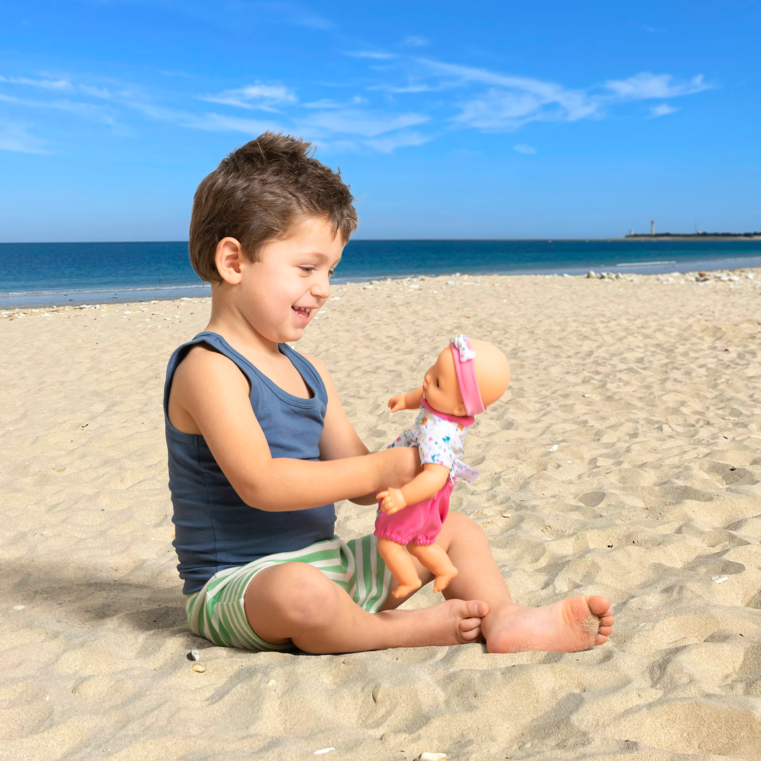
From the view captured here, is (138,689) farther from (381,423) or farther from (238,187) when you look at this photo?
(381,423)

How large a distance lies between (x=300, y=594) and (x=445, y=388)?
0.62 m

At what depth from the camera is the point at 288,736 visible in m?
1.53

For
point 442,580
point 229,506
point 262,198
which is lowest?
point 442,580

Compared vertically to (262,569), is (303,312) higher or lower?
higher

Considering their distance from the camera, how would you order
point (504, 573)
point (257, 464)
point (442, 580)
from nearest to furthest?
point (257, 464) → point (442, 580) → point (504, 573)

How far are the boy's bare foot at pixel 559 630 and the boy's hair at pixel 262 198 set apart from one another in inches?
48.3

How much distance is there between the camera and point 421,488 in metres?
1.66

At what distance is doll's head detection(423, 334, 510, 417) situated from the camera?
1.62m

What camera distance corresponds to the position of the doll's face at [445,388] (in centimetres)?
164

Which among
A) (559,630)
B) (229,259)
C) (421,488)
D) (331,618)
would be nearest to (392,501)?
(421,488)

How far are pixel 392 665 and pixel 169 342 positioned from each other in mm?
6999

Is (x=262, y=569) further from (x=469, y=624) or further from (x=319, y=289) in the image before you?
(x=319, y=289)

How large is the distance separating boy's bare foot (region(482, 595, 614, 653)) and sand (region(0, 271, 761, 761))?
42 mm

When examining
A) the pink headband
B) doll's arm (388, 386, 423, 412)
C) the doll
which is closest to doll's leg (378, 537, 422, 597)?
the doll
